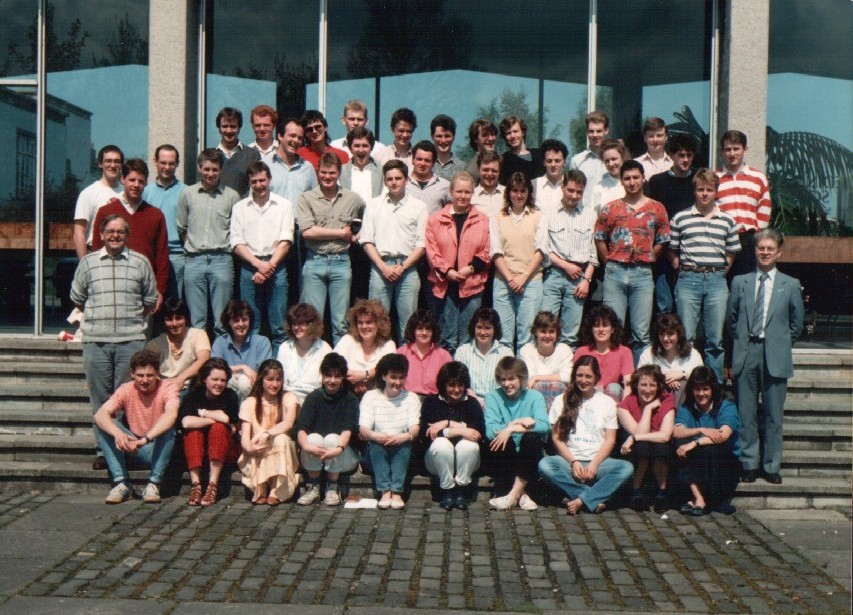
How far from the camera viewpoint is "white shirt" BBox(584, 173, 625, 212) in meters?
9.12

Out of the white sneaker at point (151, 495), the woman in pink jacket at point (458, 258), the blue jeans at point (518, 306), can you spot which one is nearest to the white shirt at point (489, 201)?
the woman in pink jacket at point (458, 258)

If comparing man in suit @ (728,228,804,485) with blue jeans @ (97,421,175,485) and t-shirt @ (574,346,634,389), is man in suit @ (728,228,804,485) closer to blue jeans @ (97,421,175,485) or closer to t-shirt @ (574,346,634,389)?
t-shirt @ (574,346,634,389)

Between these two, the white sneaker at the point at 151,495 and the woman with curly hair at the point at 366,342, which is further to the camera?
the woman with curly hair at the point at 366,342

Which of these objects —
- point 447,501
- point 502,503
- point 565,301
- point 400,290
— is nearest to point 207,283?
point 400,290

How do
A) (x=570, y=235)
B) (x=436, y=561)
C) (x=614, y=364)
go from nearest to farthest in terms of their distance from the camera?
(x=436, y=561) → (x=614, y=364) → (x=570, y=235)

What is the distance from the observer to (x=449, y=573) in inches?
241

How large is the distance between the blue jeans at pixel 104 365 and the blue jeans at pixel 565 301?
3.21 metres

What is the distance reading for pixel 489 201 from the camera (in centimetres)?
905

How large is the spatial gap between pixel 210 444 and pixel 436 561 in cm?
224

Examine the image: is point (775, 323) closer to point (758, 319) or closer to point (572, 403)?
point (758, 319)

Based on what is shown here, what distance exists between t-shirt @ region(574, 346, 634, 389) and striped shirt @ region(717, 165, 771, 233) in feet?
5.11

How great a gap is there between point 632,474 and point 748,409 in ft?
3.54

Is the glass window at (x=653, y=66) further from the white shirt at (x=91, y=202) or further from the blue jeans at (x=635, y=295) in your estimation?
the white shirt at (x=91, y=202)

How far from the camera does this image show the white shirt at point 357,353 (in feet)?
27.5
